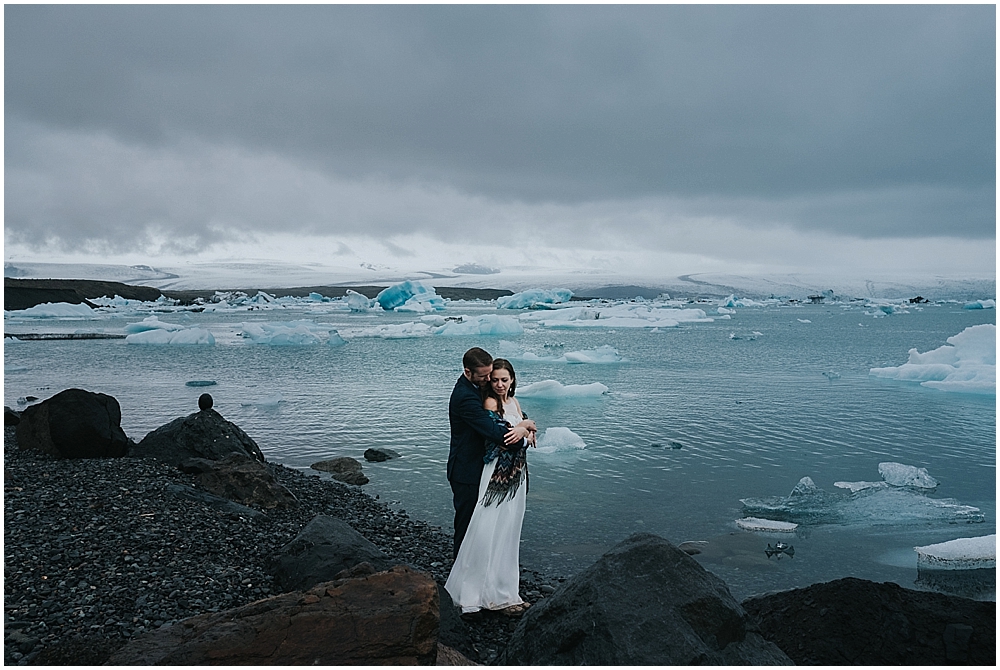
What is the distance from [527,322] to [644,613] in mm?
40936

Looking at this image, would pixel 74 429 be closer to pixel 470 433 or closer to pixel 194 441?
pixel 194 441

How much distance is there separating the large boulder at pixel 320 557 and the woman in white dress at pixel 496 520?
1.99ft

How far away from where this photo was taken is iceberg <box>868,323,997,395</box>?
14.7 m

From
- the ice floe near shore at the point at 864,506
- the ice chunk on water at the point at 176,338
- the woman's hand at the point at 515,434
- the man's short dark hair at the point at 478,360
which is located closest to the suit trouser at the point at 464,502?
the woman's hand at the point at 515,434

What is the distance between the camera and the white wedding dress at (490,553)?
3.72 metres

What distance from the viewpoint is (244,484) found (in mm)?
5770

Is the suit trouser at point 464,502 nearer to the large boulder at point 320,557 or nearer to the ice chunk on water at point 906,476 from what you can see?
the large boulder at point 320,557

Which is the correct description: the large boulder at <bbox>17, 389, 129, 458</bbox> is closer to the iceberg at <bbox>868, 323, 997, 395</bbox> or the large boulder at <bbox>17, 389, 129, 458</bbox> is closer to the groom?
the groom

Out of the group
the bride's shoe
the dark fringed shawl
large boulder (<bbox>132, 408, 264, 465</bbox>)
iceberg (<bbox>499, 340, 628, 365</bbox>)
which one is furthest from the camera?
iceberg (<bbox>499, 340, 628, 365</bbox>)

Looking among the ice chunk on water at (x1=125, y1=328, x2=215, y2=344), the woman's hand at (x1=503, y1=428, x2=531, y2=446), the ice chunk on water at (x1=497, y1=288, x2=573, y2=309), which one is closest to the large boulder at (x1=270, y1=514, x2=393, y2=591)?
the woman's hand at (x1=503, y1=428, x2=531, y2=446)

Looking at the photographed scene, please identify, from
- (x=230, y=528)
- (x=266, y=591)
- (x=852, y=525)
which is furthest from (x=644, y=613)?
(x=852, y=525)

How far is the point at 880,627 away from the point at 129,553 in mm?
4034

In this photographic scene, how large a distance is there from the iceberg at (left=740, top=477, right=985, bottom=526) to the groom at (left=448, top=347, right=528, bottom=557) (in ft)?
12.4

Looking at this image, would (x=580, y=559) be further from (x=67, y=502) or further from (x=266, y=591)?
(x=67, y=502)
